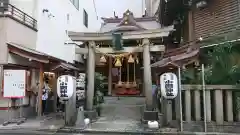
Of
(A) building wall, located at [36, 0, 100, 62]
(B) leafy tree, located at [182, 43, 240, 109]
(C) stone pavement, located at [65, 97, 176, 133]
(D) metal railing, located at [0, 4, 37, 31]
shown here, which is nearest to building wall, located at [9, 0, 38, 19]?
(A) building wall, located at [36, 0, 100, 62]

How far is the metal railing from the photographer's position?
13617 millimetres

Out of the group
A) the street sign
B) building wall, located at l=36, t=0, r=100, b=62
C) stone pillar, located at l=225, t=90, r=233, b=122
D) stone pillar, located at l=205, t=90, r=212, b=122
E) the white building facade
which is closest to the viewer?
stone pillar, located at l=225, t=90, r=233, b=122

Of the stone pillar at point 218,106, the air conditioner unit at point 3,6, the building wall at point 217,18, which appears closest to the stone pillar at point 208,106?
the stone pillar at point 218,106

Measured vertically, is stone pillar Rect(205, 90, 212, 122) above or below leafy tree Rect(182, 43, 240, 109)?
below

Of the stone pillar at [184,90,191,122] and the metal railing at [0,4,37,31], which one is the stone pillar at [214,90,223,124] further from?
the metal railing at [0,4,37,31]

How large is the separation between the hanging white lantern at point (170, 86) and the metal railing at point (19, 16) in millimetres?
9569

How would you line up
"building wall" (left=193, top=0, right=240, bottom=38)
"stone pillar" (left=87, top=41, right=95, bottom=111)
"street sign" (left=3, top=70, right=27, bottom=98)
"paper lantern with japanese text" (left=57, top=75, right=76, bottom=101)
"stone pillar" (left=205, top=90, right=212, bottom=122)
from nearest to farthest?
"stone pillar" (left=205, top=90, right=212, bottom=122) < "building wall" (left=193, top=0, right=240, bottom=38) < "paper lantern with japanese text" (left=57, top=75, right=76, bottom=101) < "street sign" (left=3, top=70, right=27, bottom=98) < "stone pillar" (left=87, top=41, right=95, bottom=111)

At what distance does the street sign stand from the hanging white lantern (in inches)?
305

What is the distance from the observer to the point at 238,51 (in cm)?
1053

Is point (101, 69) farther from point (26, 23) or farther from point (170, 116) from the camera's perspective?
point (170, 116)

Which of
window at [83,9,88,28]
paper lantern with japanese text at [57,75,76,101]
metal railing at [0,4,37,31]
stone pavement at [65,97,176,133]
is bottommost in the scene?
stone pavement at [65,97,176,133]

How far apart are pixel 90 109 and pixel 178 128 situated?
559 centimetres

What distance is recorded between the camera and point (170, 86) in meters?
10.6

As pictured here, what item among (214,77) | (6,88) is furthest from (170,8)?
(6,88)
